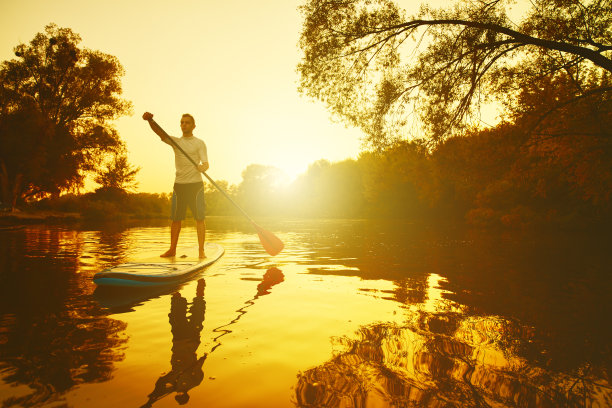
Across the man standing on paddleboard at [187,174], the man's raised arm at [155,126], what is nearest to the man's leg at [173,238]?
the man standing on paddleboard at [187,174]

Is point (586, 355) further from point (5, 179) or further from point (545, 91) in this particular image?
point (5, 179)

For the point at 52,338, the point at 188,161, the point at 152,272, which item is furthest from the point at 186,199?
the point at 52,338

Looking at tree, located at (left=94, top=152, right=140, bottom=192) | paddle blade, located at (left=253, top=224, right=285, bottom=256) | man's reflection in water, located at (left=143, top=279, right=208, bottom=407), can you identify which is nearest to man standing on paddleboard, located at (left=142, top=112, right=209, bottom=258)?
paddle blade, located at (left=253, top=224, right=285, bottom=256)

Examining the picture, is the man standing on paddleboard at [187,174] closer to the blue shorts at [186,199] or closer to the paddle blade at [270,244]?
the blue shorts at [186,199]

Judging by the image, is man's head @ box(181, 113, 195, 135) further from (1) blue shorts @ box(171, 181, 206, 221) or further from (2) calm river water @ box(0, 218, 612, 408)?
(2) calm river water @ box(0, 218, 612, 408)

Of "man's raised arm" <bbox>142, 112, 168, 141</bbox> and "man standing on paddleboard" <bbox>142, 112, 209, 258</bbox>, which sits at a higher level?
"man's raised arm" <bbox>142, 112, 168, 141</bbox>

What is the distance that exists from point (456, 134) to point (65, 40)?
2939 centimetres

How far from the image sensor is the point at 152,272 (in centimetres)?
540

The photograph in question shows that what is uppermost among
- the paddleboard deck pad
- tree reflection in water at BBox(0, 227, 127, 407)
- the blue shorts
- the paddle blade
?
the blue shorts

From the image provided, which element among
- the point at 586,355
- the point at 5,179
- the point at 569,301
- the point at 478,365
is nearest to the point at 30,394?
the point at 478,365

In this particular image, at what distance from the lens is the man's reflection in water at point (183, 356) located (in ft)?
7.81

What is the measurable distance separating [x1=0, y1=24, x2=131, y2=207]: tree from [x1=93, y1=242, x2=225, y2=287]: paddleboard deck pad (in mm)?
23989

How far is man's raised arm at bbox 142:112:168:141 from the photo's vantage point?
6738mm

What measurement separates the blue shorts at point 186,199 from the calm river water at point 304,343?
1419 millimetres
